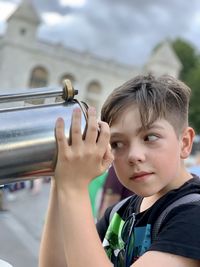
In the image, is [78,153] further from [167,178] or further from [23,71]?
[23,71]

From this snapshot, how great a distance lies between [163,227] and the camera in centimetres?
107

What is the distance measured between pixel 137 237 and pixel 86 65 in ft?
157

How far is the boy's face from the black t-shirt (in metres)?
0.06

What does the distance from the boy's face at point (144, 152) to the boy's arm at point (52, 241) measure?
218 millimetres

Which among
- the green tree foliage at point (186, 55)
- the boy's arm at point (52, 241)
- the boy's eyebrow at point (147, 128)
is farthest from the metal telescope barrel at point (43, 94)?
the green tree foliage at point (186, 55)

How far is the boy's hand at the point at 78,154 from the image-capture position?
961mm

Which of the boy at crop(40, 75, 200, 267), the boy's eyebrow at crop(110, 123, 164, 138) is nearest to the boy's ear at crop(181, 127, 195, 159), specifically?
the boy at crop(40, 75, 200, 267)

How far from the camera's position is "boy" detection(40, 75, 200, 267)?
962mm

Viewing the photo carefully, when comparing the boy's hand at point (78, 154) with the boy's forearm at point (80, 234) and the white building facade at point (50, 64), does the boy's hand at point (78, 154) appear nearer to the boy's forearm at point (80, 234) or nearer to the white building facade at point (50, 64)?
the boy's forearm at point (80, 234)

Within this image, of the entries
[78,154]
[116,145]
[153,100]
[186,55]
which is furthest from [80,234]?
[186,55]

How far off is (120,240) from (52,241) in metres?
0.17

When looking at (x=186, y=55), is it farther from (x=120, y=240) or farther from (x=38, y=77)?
(x=120, y=240)

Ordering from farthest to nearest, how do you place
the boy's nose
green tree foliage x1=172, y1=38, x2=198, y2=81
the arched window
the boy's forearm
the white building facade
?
green tree foliage x1=172, y1=38, x2=198, y2=81, the arched window, the white building facade, the boy's nose, the boy's forearm

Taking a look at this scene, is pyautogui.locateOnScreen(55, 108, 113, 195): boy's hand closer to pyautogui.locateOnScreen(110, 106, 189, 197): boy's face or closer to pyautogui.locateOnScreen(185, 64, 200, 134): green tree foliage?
pyautogui.locateOnScreen(110, 106, 189, 197): boy's face
